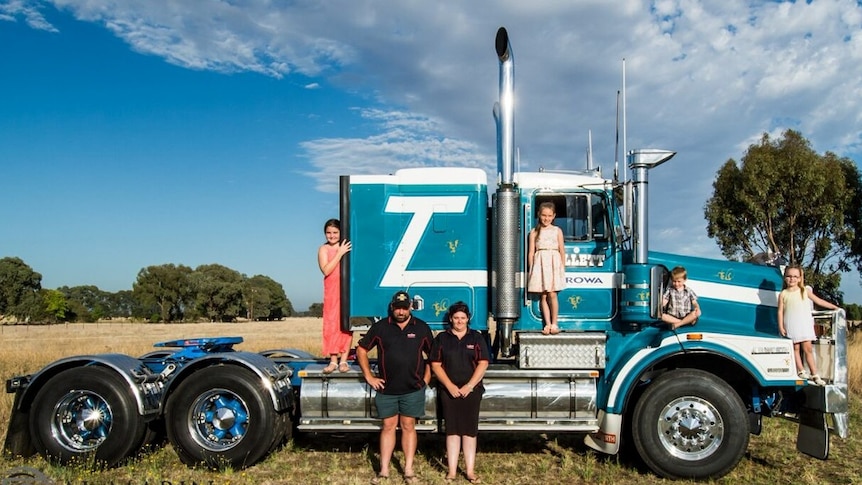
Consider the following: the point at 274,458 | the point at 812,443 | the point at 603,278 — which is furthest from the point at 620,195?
the point at 274,458

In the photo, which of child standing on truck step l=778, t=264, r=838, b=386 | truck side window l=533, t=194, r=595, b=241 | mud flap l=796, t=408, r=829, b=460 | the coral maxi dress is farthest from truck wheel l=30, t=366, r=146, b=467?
mud flap l=796, t=408, r=829, b=460

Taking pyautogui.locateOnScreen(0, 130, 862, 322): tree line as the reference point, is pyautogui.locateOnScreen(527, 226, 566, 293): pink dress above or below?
below

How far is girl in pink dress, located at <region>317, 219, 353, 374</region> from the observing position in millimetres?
7504

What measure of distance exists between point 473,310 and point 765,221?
1993 cm

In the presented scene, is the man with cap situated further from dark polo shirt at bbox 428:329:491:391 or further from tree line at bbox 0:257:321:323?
tree line at bbox 0:257:321:323

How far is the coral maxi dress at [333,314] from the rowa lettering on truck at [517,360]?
0.13 metres

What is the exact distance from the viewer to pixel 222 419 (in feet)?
23.8

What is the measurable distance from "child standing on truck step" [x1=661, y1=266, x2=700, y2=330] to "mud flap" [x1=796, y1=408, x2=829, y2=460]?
1582 mm

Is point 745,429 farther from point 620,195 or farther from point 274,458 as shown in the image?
point 274,458

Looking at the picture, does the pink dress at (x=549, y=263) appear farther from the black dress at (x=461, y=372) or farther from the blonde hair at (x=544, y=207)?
the black dress at (x=461, y=372)

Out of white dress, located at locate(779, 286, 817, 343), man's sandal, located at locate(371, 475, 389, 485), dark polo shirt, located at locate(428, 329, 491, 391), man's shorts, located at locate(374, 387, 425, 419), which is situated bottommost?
man's sandal, located at locate(371, 475, 389, 485)

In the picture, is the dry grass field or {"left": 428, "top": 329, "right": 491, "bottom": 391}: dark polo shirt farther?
the dry grass field

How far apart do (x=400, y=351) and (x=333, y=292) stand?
1276 millimetres

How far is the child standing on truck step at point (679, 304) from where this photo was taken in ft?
23.3
